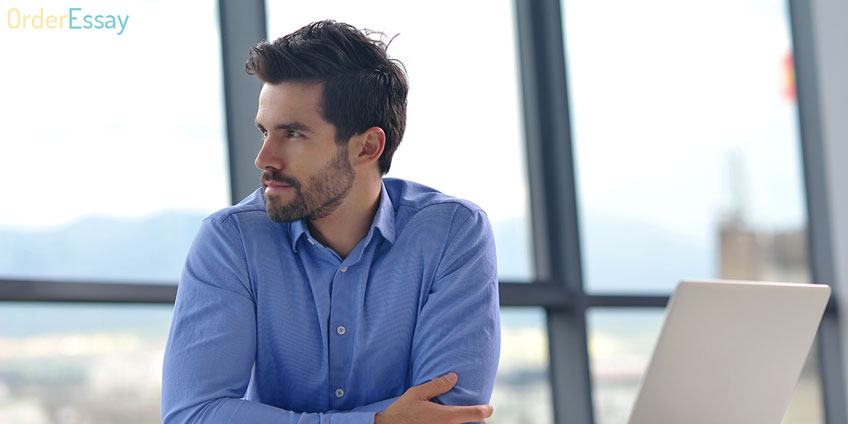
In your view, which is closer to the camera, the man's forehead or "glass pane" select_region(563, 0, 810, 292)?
the man's forehead

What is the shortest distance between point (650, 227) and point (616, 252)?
0.66 ft

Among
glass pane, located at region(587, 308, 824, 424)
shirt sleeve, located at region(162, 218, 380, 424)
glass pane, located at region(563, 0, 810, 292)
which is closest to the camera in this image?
shirt sleeve, located at region(162, 218, 380, 424)

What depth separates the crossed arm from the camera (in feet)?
5.21

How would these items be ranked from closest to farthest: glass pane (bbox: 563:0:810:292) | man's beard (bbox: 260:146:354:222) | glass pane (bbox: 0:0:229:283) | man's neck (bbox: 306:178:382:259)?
man's beard (bbox: 260:146:354:222) → man's neck (bbox: 306:178:382:259) → glass pane (bbox: 0:0:229:283) → glass pane (bbox: 563:0:810:292)

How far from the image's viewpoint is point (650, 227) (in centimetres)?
340

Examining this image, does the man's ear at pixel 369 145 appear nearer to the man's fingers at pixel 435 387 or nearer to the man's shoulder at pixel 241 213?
the man's shoulder at pixel 241 213

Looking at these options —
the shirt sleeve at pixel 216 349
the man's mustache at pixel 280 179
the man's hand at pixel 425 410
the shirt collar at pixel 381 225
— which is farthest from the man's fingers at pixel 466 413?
the man's mustache at pixel 280 179

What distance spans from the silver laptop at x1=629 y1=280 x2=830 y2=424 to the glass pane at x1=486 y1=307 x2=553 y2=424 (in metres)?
1.34

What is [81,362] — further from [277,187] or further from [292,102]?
[292,102]

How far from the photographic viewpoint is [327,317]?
1744mm

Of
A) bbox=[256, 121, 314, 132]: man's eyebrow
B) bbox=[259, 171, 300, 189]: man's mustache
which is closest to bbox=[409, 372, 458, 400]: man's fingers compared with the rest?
bbox=[259, 171, 300, 189]: man's mustache

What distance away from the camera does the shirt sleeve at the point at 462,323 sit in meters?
1.67

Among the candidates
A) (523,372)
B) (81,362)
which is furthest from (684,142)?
(81,362)

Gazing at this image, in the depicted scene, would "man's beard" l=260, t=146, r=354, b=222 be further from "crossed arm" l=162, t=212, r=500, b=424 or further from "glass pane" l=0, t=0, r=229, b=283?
"glass pane" l=0, t=0, r=229, b=283
